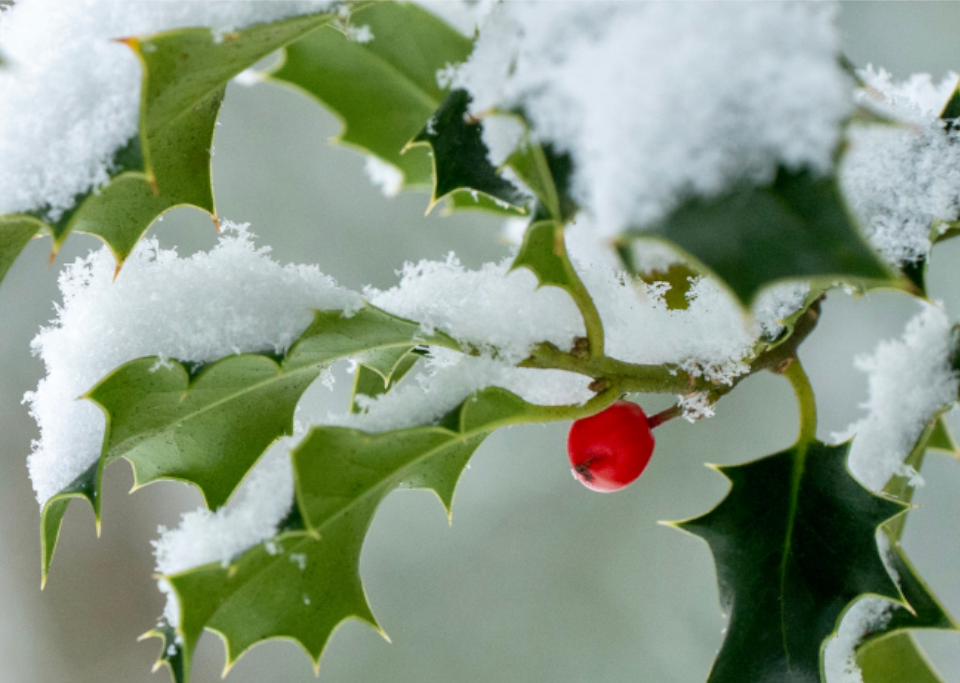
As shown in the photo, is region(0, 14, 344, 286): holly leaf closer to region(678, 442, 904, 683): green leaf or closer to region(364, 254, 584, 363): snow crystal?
region(364, 254, 584, 363): snow crystal

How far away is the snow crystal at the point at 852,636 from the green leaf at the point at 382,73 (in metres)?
0.53

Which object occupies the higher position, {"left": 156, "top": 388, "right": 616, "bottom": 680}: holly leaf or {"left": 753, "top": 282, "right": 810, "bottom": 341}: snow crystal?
{"left": 753, "top": 282, "right": 810, "bottom": 341}: snow crystal

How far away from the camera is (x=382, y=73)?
0.66 metres

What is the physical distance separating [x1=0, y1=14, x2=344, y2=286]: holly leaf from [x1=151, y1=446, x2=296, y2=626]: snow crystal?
17 cm

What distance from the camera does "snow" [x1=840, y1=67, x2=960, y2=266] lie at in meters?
0.52

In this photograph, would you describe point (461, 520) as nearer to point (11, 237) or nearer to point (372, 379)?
point (372, 379)

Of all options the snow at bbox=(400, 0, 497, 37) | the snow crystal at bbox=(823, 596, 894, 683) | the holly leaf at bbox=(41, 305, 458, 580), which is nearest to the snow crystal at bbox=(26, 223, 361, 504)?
the holly leaf at bbox=(41, 305, 458, 580)

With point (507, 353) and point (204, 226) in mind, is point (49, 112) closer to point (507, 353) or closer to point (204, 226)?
point (507, 353)

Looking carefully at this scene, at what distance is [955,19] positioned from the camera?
4.88ft

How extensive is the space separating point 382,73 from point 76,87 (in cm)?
27

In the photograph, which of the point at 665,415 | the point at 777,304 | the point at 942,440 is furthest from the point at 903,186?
the point at 942,440

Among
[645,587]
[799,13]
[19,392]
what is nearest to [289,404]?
[799,13]

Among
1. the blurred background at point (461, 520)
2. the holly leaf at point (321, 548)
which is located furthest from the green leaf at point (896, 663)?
the blurred background at point (461, 520)

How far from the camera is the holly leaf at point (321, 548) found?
1.43 ft
